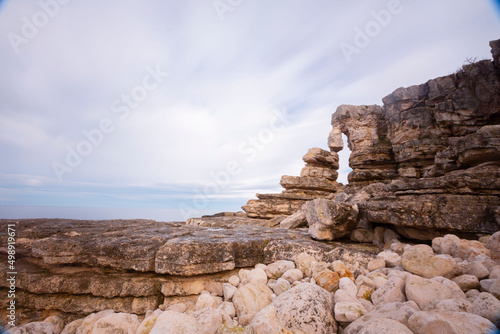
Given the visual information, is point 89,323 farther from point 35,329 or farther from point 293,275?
point 293,275

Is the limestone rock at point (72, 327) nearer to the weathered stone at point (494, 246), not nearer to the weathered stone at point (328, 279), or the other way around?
the weathered stone at point (328, 279)

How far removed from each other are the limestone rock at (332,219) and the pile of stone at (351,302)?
1.20 meters

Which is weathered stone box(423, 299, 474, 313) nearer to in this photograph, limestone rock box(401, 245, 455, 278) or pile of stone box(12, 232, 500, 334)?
pile of stone box(12, 232, 500, 334)

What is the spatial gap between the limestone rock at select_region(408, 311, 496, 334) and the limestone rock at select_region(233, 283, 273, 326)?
6.54 ft

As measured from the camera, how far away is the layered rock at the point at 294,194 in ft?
53.5

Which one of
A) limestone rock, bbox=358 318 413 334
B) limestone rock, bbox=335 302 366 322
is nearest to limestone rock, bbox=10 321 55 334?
limestone rock, bbox=335 302 366 322

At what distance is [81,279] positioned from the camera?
390cm

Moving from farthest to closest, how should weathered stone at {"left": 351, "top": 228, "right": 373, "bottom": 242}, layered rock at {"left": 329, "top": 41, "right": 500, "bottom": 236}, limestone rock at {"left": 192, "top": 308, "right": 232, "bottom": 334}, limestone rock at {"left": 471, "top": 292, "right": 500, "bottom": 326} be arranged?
weathered stone at {"left": 351, "top": 228, "right": 373, "bottom": 242} < layered rock at {"left": 329, "top": 41, "right": 500, "bottom": 236} < limestone rock at {"left": 192, "top": 308, "right": 232, "bottom": 334} < limestone rock at {"left": 471, "top": 292, "right": 500, "bottom": 326}

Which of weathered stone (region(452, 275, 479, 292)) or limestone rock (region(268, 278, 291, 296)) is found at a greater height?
weathered stone (region(452, 275, 479, 292))

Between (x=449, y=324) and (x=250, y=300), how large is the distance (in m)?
2.45

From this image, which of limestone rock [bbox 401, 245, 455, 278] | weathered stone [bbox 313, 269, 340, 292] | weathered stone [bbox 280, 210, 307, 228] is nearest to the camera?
limestone rock [bbox 401, 245, 455, 278]

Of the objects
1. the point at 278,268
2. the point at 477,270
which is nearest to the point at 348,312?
the point at 278,268

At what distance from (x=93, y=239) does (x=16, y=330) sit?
1.54 metres

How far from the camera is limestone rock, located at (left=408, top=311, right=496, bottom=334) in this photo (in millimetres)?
1911
